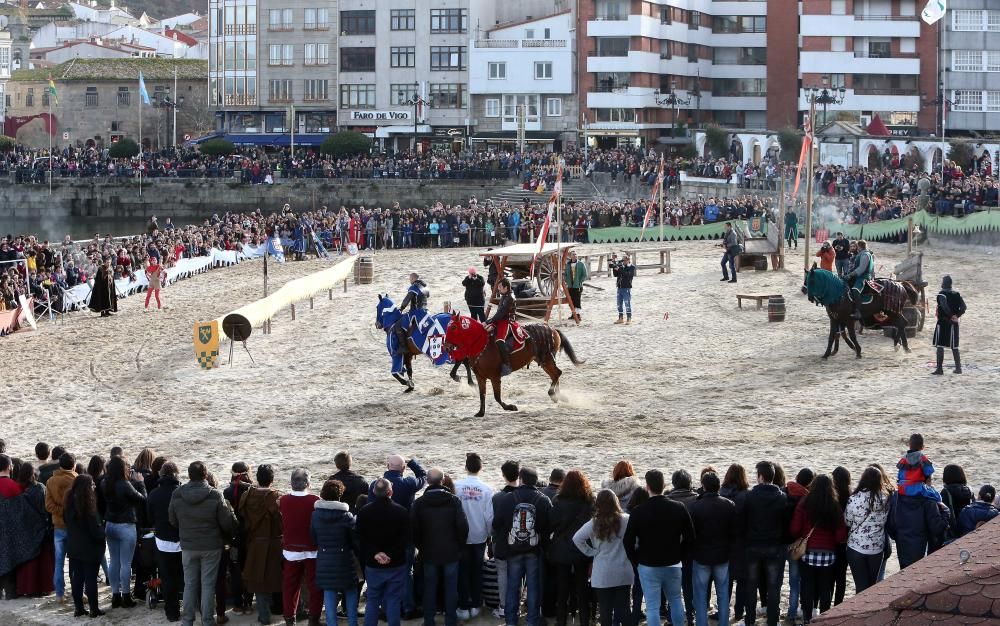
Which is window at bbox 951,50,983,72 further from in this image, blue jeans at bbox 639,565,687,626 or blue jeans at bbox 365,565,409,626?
blue jeans at bbox 365,565,409,626

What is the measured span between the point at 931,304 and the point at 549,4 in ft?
184

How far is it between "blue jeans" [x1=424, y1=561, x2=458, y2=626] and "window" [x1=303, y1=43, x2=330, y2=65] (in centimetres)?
7598

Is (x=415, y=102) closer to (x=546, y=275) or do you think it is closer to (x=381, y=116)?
(x=381, y=116)

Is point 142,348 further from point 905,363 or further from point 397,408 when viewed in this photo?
point 905,363

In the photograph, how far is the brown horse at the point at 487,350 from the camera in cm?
1912

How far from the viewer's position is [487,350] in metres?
19.2

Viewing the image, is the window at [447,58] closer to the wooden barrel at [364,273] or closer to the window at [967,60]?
the window at [967,60]

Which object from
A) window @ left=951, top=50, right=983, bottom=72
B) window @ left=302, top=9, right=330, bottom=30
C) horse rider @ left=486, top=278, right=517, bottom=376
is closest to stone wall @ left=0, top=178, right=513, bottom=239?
window @ left=302, top=9, right=330, bottom=30

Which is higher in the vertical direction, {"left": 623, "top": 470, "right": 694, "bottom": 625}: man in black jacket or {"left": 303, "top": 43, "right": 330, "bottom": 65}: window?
{"left": 303, "top": 43, "right": 330, "bottom": 65}: window

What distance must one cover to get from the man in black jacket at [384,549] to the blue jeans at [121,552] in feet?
7.35

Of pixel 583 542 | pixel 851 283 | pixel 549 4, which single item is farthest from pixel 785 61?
pixel 583 542

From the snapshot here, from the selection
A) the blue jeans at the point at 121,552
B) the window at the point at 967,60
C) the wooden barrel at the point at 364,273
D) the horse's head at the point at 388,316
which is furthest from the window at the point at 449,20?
the blue jeans at the point at 121,552

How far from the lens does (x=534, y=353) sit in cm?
1962

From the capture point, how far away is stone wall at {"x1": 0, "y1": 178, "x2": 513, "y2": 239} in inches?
2862
